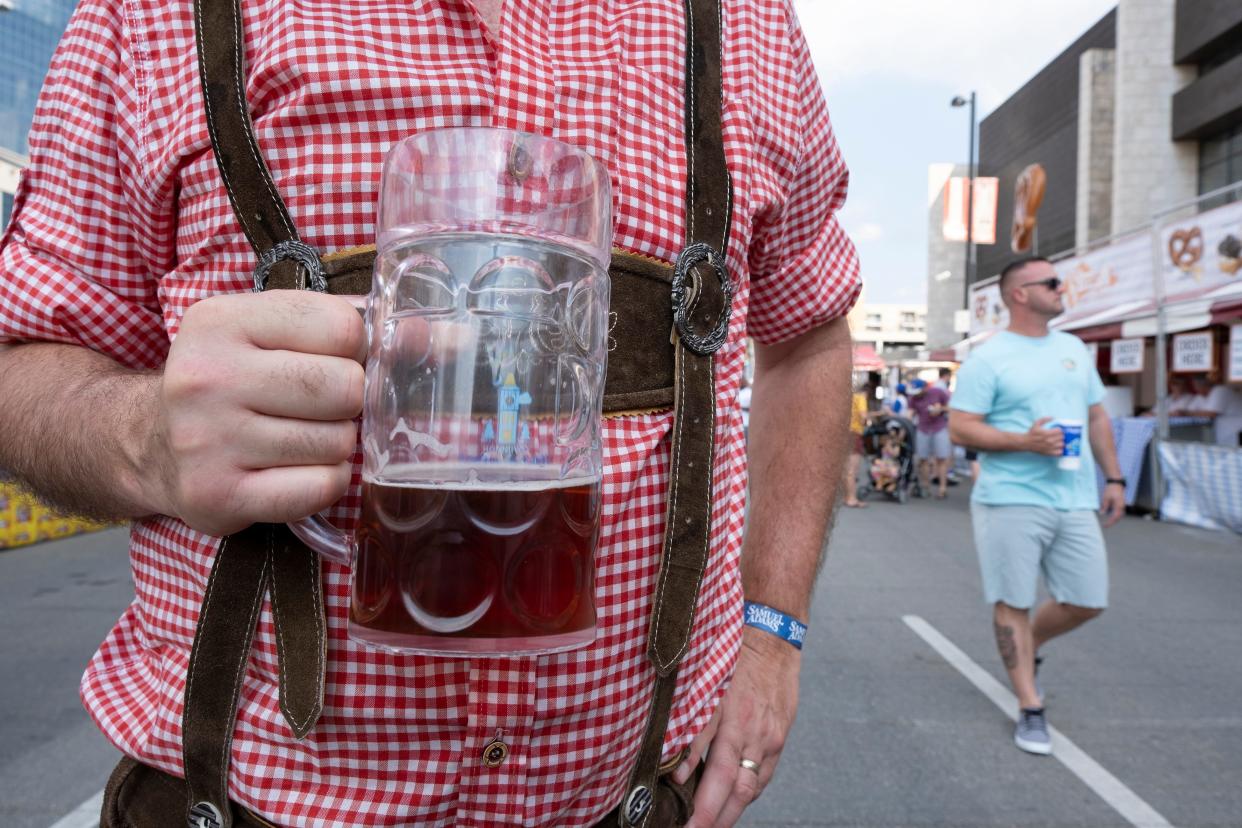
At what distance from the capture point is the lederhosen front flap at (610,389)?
2.74 feet

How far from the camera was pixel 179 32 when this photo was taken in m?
0.91

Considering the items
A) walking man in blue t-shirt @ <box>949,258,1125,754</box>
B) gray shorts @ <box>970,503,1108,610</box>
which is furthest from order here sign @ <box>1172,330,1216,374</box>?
gray shorts @ <box>970,503,1108,610</box>

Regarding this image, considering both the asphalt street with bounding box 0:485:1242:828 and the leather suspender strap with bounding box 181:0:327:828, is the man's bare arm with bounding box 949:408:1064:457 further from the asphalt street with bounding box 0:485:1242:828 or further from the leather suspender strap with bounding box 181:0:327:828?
the leather suspender strap with bounding box 181:0:327:828

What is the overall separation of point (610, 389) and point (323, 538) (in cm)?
33

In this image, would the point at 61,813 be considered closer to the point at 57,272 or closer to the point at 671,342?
the point at 57,272

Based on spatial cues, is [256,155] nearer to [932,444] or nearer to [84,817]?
[84,817]

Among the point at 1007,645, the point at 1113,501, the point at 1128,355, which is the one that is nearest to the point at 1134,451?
the point at 1128,355

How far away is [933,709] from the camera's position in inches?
151

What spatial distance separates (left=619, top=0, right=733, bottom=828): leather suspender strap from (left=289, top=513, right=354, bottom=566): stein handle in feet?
1.12

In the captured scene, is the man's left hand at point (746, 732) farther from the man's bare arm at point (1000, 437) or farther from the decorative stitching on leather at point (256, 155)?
the man's bare arm at point (1000, 437)

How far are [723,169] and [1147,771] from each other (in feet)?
10.8

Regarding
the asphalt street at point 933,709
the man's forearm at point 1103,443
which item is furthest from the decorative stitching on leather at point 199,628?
the man's forearm at point 1103,443

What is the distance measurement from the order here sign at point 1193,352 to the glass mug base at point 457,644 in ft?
34.5

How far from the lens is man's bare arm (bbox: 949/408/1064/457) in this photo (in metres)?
3.73
